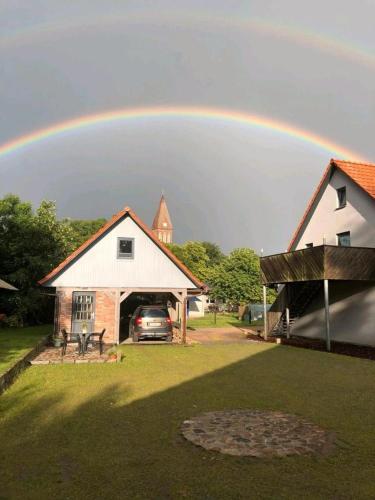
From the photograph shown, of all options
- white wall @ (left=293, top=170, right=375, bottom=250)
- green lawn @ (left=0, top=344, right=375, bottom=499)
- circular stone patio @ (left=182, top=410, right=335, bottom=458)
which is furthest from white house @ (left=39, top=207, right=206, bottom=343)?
circular stone patio @ (left=182, top=410, right=335, bottom=458)

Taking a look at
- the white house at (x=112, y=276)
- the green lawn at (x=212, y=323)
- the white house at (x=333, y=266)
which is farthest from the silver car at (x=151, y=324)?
the green lawn at (x=212, y=323)

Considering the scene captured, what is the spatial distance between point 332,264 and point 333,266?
4.3 inches

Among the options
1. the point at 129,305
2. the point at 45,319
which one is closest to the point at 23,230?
the point at 45,319

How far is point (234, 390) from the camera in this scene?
9.00 metres

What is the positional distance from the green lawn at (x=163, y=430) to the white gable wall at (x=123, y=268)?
295 inches

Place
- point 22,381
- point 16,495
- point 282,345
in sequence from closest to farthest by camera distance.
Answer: point 16,495, point 22,381, point 282,345

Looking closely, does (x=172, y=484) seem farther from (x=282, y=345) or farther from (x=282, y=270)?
(x=282, y=270)

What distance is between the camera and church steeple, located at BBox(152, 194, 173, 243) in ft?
471

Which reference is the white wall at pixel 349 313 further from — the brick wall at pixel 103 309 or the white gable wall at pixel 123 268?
the brick wall at pixel 103 309

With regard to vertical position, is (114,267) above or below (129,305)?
above

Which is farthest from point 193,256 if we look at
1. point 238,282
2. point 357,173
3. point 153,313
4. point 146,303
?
point 153,313

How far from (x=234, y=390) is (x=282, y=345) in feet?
34.8

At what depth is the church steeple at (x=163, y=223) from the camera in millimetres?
143625

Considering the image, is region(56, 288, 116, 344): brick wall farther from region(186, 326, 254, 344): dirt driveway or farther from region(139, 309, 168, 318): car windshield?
region(186, 326, 254, 344): dirt driveway
